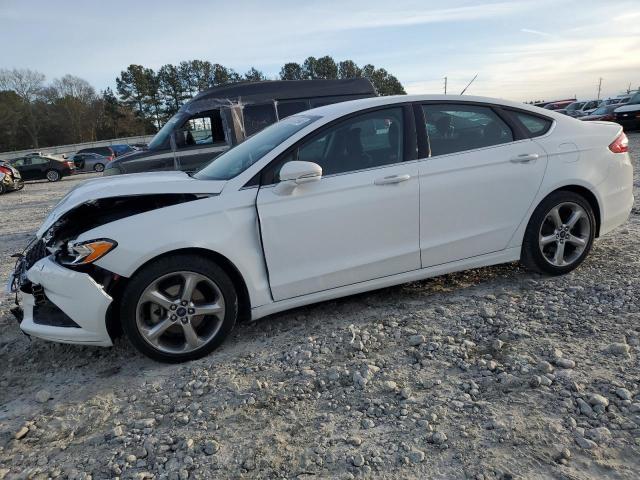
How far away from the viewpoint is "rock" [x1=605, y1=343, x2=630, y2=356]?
2.92 metres

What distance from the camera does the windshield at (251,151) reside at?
360 cm

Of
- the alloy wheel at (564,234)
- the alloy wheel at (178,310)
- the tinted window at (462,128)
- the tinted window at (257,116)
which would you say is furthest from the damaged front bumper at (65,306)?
the tinted window at (257,116)

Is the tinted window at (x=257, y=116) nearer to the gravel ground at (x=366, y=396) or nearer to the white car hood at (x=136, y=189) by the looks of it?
the white car hood at (x=136, y=189)

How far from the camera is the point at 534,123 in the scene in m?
4.14

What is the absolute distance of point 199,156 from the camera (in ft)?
31.9

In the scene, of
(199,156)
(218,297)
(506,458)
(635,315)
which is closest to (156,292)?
(218,297)

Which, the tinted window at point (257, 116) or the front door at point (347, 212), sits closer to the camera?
the front door at point (347, 212)

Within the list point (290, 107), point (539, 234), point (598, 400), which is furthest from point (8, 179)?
point (598, 400)

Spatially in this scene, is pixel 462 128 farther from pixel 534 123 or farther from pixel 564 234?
pixel 564 234

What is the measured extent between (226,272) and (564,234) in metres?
2.87

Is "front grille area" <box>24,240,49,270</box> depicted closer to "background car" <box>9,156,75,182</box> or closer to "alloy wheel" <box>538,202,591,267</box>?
"alloy wheel" <box>538,202,591,267</box>

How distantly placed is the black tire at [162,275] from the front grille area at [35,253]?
2.83 ft

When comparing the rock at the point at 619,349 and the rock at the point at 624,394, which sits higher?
the rock at the point at 624,394

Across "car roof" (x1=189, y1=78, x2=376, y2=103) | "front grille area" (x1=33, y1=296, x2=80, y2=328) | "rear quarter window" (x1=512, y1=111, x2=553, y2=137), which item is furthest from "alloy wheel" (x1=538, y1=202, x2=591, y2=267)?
"car roof" (x1=189, y1=78, x2=376, y2=103)
